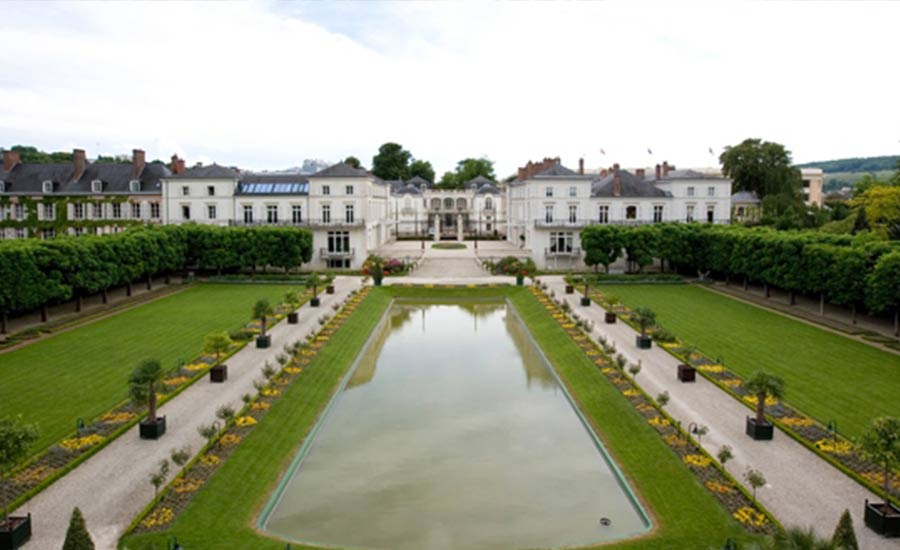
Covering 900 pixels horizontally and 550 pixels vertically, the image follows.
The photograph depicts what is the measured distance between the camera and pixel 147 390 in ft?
63.6

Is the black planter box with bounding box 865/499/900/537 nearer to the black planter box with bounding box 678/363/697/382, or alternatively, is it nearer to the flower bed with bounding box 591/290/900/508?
the flower bed with bounding box 591/290/900/508

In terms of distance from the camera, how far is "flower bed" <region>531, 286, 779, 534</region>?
576 inches

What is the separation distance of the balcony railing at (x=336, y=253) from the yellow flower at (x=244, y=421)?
40.3 meters

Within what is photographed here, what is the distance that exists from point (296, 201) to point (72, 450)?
45.4 m

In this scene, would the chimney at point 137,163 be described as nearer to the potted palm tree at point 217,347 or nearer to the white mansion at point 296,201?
the white mansion at point 296,201

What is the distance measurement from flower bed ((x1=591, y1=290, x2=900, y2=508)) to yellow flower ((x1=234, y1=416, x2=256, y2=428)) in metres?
15.1

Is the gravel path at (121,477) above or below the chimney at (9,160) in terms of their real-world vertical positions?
below

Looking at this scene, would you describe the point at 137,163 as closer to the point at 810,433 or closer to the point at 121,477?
the point at 121,477

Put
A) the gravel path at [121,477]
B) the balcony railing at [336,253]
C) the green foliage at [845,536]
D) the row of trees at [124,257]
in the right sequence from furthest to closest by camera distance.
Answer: the balcony railing at [336,253] → the row of trees at [124,257] → the gravel path at [121,477] → the green foliage at [845,536]

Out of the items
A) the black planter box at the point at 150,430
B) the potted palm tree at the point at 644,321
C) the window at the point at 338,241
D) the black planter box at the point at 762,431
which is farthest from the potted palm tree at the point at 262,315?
the window at the point at 338,241

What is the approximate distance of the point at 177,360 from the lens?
91.7 feet

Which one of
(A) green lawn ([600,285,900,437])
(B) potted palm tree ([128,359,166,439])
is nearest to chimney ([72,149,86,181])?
(A) green lawn ([600,285,900,437])

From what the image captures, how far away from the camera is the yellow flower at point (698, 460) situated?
57.4 feet

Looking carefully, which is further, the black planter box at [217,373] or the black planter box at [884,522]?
the black planter box at [217,373]
